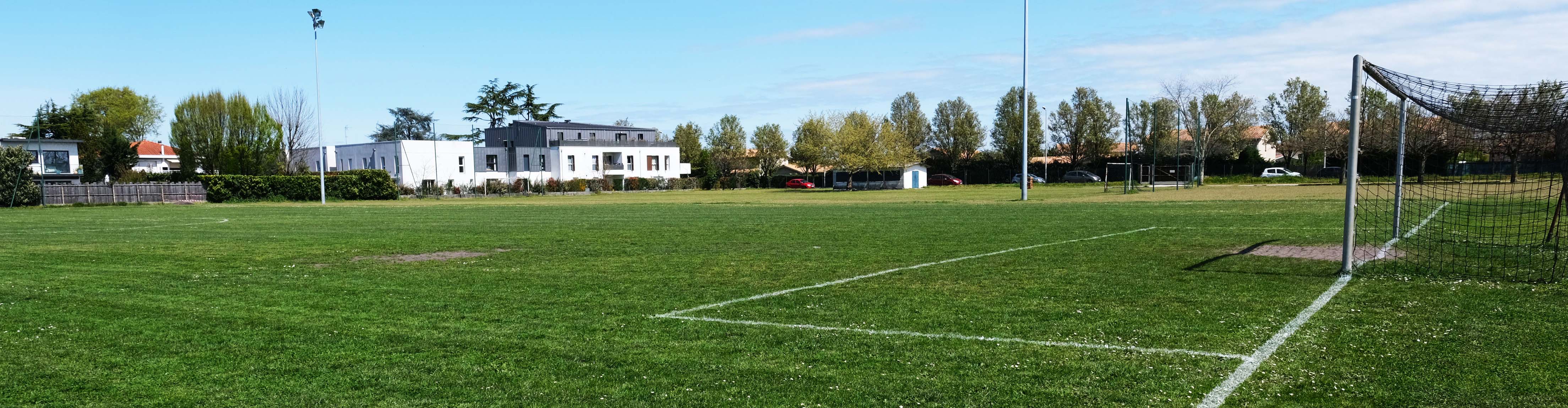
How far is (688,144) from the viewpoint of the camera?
10194 centimetres

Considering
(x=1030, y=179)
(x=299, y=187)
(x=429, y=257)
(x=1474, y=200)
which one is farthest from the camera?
(x=1030, y=179)

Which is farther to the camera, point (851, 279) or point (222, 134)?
point (222, 134)

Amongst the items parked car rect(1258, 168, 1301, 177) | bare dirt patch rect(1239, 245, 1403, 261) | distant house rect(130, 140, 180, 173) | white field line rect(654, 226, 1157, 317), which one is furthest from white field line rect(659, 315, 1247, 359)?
distant house rect(130, 140, 180, 173)

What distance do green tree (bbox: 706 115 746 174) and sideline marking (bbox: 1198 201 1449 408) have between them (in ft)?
304

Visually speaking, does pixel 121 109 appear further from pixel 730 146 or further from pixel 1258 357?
pixel 1258 357

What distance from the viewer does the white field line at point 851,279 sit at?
8.27m

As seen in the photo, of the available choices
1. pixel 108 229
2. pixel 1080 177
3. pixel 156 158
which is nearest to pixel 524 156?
pixel 1080 177

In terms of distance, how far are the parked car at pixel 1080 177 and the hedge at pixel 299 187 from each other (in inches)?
2069

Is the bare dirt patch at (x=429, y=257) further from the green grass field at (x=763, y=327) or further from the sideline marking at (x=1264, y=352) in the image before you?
the sideline marking at (x=1264, y=352)

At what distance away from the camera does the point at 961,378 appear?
5465mm

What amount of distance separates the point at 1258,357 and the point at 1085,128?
81388 mm

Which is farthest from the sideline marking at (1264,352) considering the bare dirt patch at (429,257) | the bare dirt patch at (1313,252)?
the bare dirt patch at (429,257)

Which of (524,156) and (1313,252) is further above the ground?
(524,156)

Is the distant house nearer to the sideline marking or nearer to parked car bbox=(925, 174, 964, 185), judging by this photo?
parked car bbox=(925, 174, 964, 185)
